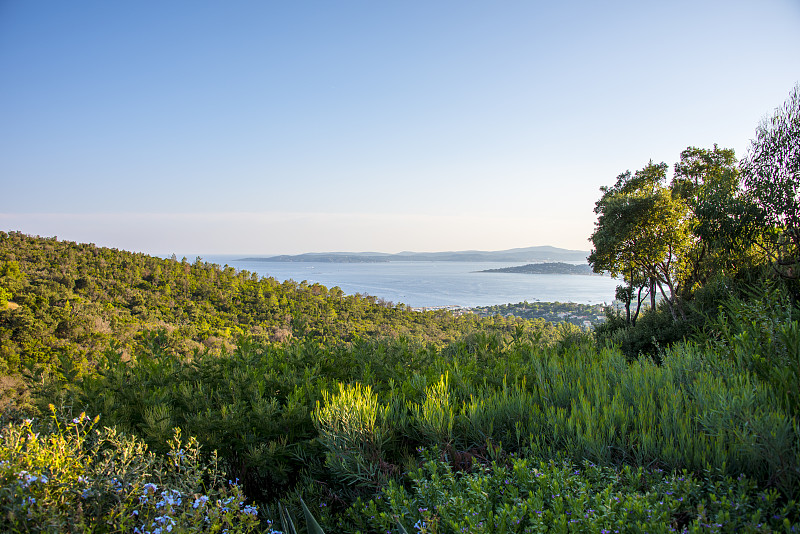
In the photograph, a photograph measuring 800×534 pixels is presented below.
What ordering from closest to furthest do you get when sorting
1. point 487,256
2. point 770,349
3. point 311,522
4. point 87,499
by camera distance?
point 87,499, point 311,522, point 770,349, point 487,256

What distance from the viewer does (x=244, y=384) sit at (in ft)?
9.02

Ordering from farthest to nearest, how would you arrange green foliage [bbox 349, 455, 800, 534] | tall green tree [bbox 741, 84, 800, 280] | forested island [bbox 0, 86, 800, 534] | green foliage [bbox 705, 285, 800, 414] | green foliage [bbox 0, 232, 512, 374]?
green foliage [bbox 0, 232, 512, 374]
tall green tree [bbox 741, 84, 800, 280]
green foliage [bbox 705, 285, 800, 414]
forested island [bbox 0, 86, 800, 534]
green foliage [bbox 349, 455, 800, 534]

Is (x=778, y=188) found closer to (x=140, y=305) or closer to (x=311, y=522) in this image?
(x=311, y=522)

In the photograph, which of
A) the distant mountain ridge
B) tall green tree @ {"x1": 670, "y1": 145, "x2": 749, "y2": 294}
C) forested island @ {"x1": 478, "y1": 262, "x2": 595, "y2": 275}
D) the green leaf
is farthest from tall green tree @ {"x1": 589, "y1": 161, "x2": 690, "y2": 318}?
the distant mountain ridge

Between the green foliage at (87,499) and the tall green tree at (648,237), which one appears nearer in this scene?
the green foliage at (87,499)

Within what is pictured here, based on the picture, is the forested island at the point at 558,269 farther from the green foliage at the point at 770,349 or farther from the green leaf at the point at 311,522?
the green leaf at the point at 311,522

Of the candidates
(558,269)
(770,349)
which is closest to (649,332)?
(770,349)

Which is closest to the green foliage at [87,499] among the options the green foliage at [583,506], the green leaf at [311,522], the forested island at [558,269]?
the green leaf at [311,522]

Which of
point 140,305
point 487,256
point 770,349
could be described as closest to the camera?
point 770,349

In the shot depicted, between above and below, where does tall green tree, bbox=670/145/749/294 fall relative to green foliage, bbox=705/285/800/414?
above

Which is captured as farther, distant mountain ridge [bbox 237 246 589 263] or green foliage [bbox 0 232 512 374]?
distant mountain ridge [bbox 237 246 589 263]

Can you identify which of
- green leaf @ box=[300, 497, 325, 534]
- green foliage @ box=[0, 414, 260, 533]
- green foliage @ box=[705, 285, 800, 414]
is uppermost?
green foliage @ box=[705, 285, 800, 414]

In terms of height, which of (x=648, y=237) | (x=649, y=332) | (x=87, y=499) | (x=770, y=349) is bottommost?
(x=649, y=332)

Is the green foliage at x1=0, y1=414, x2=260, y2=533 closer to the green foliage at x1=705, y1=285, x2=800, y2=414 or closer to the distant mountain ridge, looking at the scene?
the green foliage at x1=705, y1=285, x2=800, y2=414
